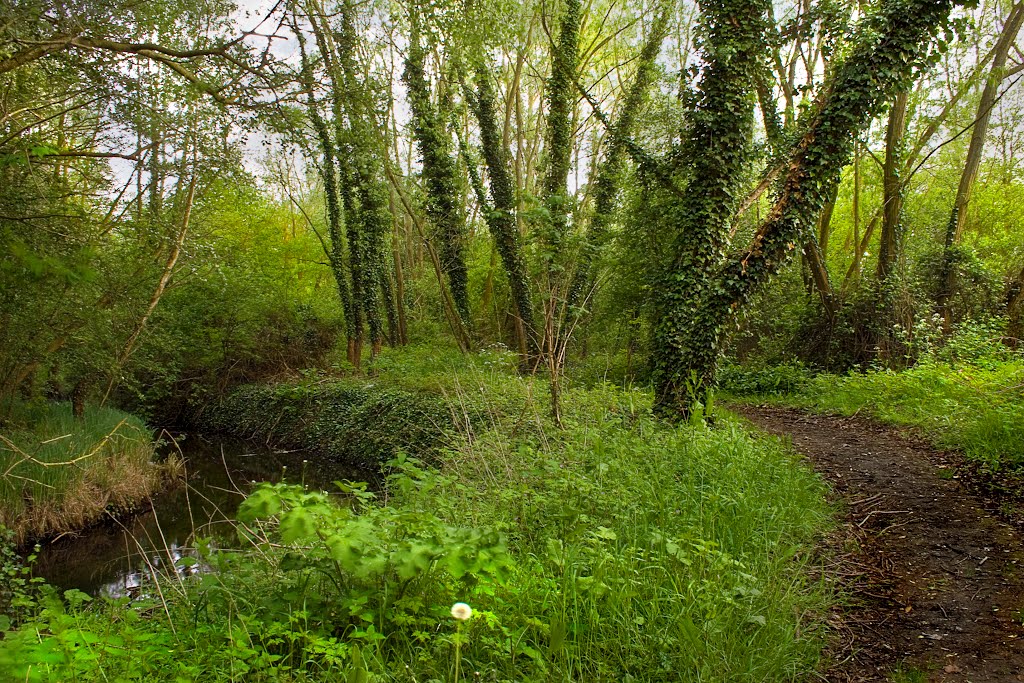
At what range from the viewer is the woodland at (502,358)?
2861 mm

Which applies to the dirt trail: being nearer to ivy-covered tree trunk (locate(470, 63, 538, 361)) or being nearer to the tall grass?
the tall grass

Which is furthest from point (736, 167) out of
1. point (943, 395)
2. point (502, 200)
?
point (502, 200)

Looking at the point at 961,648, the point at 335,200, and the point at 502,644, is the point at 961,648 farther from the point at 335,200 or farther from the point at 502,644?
the point at 335,200

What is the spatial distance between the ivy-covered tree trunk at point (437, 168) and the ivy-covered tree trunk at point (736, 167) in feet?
23.8

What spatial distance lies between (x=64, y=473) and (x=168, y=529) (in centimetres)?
169

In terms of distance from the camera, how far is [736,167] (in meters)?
8.20

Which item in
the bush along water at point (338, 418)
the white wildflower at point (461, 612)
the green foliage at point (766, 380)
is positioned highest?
the white wildflower at point (461, 612)

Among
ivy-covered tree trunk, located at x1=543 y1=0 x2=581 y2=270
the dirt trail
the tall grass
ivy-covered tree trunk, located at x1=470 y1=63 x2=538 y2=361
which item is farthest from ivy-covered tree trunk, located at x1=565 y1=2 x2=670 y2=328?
the dirt trail

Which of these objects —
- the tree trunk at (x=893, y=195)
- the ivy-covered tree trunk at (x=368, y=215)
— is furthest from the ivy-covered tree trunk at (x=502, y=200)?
the tree trunk at (x=893, y=195)

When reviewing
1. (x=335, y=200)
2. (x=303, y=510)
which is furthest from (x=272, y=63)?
(x=335, y=200)

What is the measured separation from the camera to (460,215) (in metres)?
15.0

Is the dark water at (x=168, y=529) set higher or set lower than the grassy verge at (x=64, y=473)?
lower

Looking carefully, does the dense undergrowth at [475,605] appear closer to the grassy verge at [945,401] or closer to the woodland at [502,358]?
the woodland at [502,358]

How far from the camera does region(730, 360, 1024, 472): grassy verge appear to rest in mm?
5852
